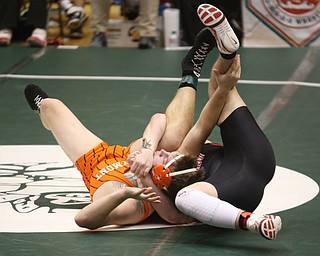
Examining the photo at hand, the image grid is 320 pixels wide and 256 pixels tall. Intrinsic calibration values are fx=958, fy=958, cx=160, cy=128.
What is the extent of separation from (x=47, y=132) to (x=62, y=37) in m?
A: 3.48

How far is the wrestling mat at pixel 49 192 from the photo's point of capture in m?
4.55

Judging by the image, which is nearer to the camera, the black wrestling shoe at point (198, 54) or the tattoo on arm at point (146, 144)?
the tattoo on arm at point (146, 144)

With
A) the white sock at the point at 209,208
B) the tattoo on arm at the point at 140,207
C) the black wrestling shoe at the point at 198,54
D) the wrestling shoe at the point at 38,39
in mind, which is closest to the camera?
the white sock at the point at 209,208

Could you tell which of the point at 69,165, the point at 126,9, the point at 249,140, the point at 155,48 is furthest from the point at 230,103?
the point at 126,9

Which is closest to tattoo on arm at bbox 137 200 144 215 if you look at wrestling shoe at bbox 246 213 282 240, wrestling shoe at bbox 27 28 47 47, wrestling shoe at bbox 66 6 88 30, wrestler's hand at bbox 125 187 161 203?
wrestler's hand at bbox 125 187 161 203

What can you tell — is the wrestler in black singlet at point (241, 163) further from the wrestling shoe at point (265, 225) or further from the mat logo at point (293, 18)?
the mat logo at point (293, 18)

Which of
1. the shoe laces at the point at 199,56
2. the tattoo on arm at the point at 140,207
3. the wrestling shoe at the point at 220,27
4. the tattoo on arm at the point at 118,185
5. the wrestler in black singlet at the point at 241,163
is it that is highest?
the wrestling shoe at the point at 220,27

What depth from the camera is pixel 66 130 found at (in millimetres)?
5008

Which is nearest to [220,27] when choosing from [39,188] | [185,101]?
[185,101]

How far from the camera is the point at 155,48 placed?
906 centimetres

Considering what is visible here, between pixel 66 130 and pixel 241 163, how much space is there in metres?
1.02

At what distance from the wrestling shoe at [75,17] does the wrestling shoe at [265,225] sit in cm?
569

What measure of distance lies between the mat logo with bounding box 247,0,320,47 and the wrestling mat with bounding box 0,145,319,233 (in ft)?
12.6

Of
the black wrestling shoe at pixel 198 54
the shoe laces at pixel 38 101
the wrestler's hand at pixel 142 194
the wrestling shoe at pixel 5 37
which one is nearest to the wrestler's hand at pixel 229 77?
the black wrestling shoe at pixel 198 54
